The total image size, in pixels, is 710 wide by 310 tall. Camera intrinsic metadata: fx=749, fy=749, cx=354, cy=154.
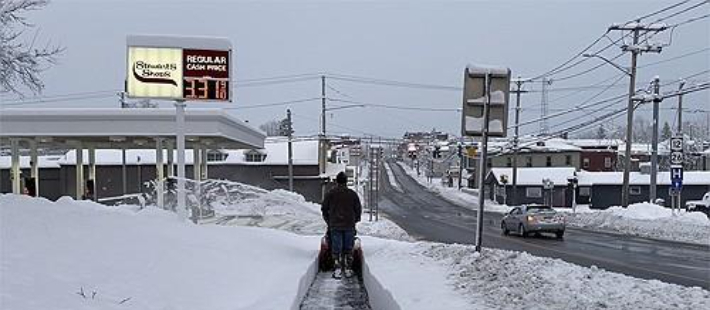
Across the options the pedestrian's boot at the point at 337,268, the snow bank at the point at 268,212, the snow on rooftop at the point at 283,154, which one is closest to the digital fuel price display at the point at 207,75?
the pedestrian's boot at the point at 337,268

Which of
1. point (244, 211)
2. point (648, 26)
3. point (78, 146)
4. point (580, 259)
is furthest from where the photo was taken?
point (648, 26)

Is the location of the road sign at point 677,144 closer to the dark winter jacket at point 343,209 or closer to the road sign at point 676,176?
the road sign at point 676,176

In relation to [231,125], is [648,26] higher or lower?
higher

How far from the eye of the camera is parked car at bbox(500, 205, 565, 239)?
33219mm

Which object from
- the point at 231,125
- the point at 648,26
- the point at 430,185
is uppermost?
the point at 648,26

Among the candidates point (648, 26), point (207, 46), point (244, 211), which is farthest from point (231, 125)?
point (648, 26)

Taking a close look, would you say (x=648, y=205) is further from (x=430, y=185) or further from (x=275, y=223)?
(x=430, y=185)

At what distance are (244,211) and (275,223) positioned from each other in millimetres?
2889

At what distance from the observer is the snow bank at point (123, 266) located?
19.0 ft

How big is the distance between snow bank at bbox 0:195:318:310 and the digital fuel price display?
15.7ft

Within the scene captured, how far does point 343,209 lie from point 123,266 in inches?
198

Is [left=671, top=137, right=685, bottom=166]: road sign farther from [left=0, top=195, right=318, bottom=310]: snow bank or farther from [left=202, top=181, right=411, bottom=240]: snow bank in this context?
[left=0, top=195, right=318, bottom=310]: snow bank

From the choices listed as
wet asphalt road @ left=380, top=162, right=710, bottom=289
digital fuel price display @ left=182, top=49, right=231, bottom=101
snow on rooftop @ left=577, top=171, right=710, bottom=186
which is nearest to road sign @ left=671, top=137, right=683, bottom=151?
wet asphalt road @ left=380, top=162, right=710, bottom=289

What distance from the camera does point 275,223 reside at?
31.7 metres
